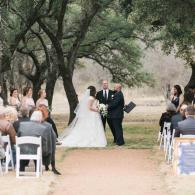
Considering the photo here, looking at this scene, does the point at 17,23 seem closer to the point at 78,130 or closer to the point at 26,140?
the point at 78,130

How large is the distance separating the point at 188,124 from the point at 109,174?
1.99 meters

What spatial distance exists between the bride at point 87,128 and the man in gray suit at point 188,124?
21.2ft

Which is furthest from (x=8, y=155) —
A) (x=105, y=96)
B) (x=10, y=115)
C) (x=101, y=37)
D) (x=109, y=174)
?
(x=101, y=37)

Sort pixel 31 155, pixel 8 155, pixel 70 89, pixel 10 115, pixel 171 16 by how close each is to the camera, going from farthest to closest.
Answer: pixel 70 89, pixel 171 16, pixel 10 115, pixel 8 155, pixel 31 155

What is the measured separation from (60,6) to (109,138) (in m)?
8.14

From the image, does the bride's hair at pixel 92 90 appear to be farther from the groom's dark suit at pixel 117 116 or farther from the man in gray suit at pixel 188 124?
the man in gray suit at pixel 188 124

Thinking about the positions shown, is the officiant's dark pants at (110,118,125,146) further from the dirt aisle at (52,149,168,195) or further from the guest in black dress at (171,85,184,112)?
the guest in black dress at (171,85,184,112)

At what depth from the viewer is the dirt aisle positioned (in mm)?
12359

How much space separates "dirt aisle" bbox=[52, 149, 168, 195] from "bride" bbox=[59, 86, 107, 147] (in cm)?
152

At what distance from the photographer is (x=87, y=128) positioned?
21.5 meters

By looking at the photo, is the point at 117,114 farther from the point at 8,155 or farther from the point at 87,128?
the point at 8,155

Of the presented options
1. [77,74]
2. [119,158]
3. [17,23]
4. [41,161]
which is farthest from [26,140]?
[77,74]

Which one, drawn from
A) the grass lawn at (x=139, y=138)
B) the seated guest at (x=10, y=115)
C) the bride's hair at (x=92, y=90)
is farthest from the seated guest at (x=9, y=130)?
the bride's hair at (x=92, y=90)

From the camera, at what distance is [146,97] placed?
98438 millimetres
